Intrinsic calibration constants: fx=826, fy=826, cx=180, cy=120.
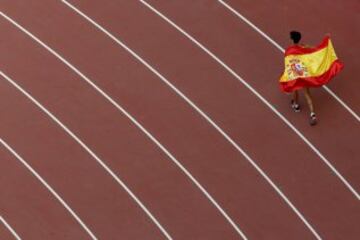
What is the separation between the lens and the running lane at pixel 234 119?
11156 mm

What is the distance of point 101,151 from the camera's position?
1200 cm

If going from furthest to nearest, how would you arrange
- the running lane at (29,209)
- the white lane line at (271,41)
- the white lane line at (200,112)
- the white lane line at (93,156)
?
1. the white lane line at (271,41)
2. the running lane at (29,209)
3. the white lane line at (93,156)
4. the white lane line at (200,112)

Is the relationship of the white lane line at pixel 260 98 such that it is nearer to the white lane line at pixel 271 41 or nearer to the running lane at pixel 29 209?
the white lane line at pixel 271 41

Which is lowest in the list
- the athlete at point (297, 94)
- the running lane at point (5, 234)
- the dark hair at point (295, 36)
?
the athlete at point (297, 94)

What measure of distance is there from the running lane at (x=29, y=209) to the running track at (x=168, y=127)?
16 mm

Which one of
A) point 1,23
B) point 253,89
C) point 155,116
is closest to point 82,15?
point 1,23

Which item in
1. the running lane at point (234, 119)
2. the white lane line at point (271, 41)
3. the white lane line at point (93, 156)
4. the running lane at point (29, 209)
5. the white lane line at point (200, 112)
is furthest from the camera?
the white lane line at point (271, 41)

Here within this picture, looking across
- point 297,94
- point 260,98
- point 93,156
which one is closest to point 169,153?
point 93,156

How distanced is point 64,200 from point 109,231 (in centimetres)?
84

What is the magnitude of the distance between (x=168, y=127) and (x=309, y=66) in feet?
7.27

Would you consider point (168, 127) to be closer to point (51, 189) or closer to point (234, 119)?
point (234, 119)

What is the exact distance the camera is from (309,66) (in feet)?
37.4

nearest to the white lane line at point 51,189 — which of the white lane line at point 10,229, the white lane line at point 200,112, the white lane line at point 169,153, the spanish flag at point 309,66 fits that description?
the white lane line at point 10,229

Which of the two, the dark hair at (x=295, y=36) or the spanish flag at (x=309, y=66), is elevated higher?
the dark hair at (x=295, y=36)
